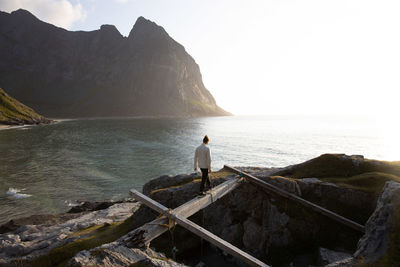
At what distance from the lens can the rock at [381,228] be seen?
25.0 feet

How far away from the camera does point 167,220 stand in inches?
382

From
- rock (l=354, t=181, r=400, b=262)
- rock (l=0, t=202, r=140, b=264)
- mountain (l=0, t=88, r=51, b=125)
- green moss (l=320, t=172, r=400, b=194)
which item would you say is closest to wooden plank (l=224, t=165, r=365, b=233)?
A: green moss (l=320, t=172, r=400, b=194)

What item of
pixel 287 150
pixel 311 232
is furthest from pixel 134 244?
pixel 287 150

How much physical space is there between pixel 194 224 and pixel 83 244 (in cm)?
616

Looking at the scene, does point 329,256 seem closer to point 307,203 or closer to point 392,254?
point 307,203

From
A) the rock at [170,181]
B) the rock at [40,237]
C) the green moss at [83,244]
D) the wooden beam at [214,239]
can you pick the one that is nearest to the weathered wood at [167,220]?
the wooden beam at [214,239]

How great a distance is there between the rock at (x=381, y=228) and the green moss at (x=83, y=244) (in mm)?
11632

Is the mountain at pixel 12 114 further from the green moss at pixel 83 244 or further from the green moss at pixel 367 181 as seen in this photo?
the green moss at pixel 367 181

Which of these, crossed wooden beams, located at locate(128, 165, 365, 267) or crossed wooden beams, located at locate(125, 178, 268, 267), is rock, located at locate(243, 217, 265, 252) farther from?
crossed wooden beams, located at locate(125, 178, 268, 267)

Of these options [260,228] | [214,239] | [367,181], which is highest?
[367,181]

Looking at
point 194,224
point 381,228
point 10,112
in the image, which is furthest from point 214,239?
point 10,112

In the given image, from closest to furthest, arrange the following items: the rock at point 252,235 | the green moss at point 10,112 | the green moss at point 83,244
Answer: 1. the green moss at point 83,244
2. the rock at point 252,235
3. the green moss at point 10,112

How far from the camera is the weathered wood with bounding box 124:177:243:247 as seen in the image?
856cm

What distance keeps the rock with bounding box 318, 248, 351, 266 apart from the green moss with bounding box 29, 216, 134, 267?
10881 millimetres
